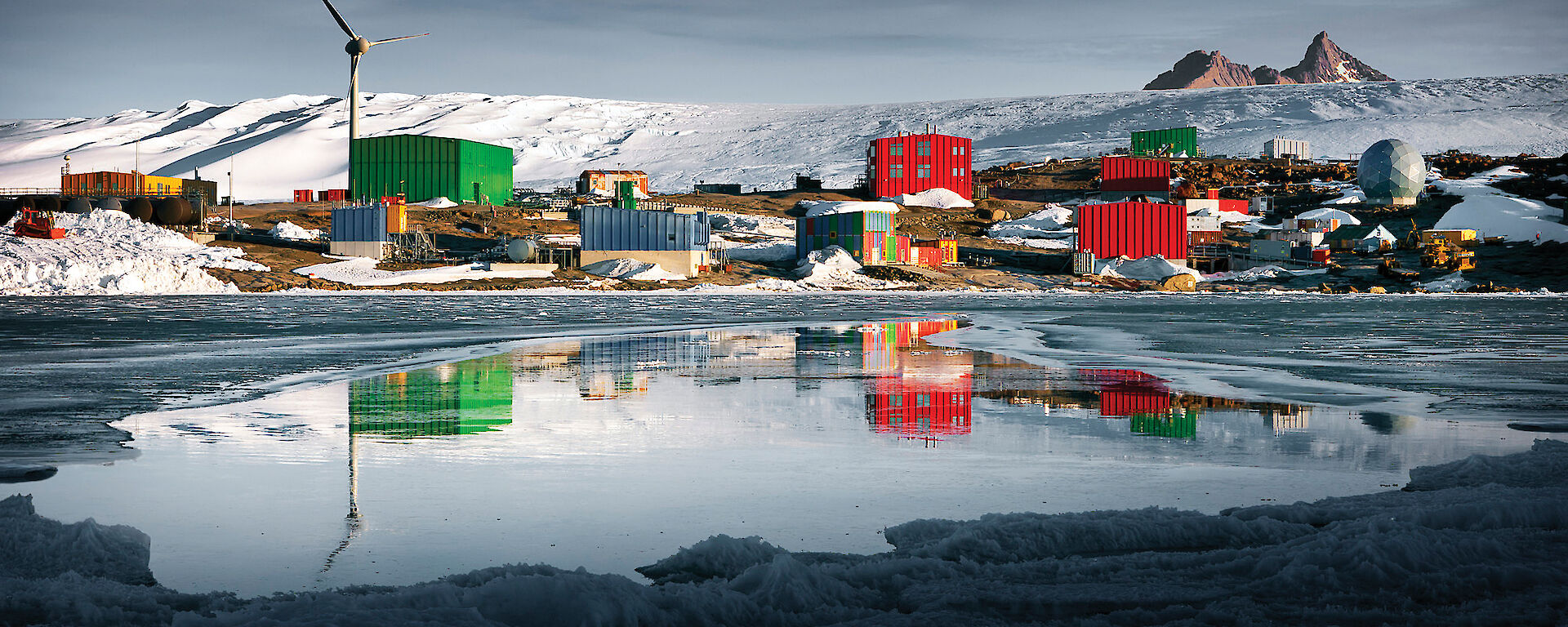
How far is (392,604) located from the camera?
4461 millimetres

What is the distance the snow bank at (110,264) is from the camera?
44781 millimetres

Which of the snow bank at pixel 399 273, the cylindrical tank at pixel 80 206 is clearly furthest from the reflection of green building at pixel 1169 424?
the cylindrical tank at pixel 80 206

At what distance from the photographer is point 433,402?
37.8ft

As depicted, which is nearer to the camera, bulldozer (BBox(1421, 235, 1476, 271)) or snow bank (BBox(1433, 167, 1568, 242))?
bulldozer (BBox(1421, 235, 1476, 271))

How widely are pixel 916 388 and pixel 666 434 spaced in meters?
4.30

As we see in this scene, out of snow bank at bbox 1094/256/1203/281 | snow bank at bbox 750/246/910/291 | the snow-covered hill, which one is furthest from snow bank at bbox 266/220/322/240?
the snow-covered hill

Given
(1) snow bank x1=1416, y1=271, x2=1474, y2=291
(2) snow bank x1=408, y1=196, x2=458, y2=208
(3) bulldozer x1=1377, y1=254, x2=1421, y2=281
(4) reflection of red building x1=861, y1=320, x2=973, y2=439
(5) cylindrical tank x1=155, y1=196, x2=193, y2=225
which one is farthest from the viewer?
(2) snow bank x1=408, y1=196, x2=458, y2=208

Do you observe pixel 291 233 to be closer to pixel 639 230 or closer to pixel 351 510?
pixel 639 230

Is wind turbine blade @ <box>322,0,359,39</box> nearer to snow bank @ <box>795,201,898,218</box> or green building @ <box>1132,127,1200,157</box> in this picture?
snow bank @ <box>795,201,898,218</box>

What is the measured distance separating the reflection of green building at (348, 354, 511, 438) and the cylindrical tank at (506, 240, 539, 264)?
43.7m

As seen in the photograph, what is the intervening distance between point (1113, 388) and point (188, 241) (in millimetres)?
54780

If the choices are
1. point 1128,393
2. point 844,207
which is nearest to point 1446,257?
point 844,207

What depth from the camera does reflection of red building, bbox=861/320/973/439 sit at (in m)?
9.98

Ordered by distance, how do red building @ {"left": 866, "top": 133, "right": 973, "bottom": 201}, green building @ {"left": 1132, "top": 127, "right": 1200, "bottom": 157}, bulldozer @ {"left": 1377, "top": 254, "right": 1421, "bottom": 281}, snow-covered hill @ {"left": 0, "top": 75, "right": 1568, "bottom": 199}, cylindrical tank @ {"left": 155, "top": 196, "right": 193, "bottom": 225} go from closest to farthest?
1. bulldozer @ {"left": 1377, "top": 254, "right": 1421, "bottom": 281}
2. cylindrical tank @ {"left": 155, "top": 196, "right": 193, "bottom": 225}
3. red building @ {"left": 866, "top": 133, "right": 973, "bottom": 201}
4. green building @ {"left": 1132, "top": 127, "right": 1200, "bottom": 157}
5. snow-covered hill @ {"left": 0, "top": 75, "right": 1568, "bottom": 199}
